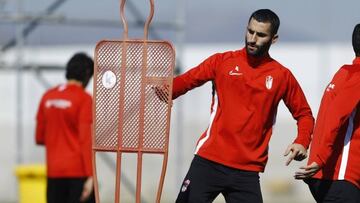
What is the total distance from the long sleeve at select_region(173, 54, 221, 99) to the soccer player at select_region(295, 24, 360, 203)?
2.45 feet

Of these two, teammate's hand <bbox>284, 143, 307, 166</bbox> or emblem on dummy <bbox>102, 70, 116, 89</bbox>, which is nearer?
teammate's hand <bbox>284, 143, 307, 166</bbox>

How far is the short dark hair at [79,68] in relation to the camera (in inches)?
391

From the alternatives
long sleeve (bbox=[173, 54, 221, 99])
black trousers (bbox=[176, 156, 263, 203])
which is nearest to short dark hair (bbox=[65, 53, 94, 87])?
long sleeve (bbox=[173, 54, 221, 99])

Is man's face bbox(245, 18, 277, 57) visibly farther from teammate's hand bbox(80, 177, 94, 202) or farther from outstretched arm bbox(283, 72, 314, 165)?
teammate's hand bbox(80, 177, 94, 202)

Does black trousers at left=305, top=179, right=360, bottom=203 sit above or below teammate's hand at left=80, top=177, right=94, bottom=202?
above

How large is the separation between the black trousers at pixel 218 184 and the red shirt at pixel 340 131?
1.43ft

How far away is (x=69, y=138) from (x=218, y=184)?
103 inches

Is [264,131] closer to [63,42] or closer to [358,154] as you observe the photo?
[358,154]

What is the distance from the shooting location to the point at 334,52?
1966 centimetres

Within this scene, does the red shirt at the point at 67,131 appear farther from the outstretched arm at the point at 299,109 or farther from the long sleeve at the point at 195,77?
the outstretched arm at the point at 299,109

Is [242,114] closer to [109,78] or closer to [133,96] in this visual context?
[133,96]

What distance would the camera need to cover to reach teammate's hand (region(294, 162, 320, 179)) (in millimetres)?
7262

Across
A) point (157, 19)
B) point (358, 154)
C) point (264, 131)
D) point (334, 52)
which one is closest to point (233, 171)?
point (264, 131)

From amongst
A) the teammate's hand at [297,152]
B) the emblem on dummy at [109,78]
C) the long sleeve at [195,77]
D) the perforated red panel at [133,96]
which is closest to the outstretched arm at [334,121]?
the teammate's hand at [297,152]
